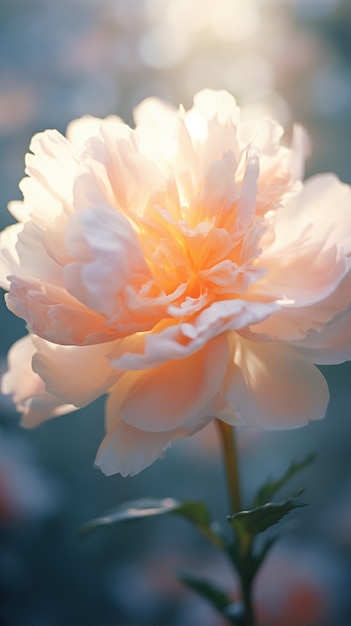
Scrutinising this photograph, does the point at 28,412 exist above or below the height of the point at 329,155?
above

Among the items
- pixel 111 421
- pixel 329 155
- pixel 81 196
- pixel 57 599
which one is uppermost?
pixel 81 196

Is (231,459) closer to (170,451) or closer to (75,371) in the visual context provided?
(75,371)

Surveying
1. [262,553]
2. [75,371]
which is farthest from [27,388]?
[262,553]

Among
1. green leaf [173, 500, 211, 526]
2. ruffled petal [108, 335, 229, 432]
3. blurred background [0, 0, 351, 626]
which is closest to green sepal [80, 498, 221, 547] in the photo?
green leaf [173, 500, 211, 526]

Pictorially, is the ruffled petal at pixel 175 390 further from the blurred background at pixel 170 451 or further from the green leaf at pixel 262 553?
the blurred background at pixel 170 451

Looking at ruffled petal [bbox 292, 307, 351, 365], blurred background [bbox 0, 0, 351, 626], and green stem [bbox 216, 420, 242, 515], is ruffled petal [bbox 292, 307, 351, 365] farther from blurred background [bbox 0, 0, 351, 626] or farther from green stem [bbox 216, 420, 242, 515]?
blurred background [bbox 0, 0, 351, 626]

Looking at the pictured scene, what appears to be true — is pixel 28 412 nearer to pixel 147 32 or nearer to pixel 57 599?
pixel 57 599

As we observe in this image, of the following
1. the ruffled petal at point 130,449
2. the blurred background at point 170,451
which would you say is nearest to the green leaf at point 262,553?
the ruffled petal at point 130,449

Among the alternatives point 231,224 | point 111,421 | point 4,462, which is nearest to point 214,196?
point 231,224
